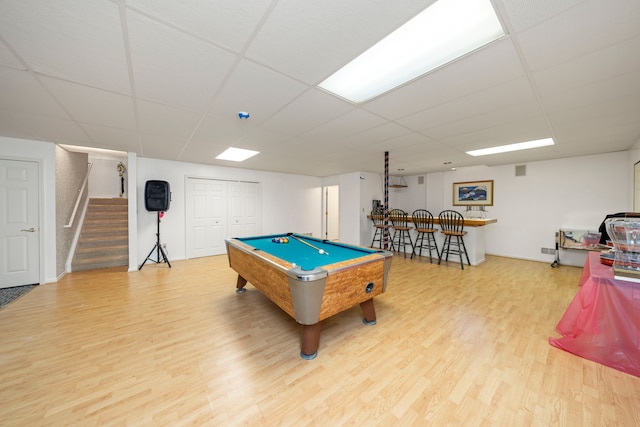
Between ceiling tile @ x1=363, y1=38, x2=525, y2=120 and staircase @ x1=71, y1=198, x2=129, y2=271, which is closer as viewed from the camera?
ceiling tile @ x1=363, y1=38, x2=525, y2=120

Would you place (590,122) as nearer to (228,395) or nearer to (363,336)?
A: (363,336)

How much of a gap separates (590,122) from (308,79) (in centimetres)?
350

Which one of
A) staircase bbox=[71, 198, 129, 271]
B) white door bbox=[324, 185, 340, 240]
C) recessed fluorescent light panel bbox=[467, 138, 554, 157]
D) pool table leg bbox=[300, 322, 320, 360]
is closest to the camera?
pool table leg bbox=[300, 322, 320, 360]

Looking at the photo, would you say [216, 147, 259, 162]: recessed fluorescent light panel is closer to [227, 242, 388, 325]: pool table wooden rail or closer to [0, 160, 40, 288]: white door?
[227, 242, 388, 325]: pool table wooden rail

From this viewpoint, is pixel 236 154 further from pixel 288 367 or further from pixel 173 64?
pixel 288 367

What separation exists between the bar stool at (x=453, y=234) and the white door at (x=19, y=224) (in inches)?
282

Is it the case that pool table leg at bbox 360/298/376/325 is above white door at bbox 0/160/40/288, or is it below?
below

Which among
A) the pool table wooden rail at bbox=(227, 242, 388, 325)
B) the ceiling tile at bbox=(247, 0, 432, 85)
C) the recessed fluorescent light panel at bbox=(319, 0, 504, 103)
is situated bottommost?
the pool table wooden rail at bbox=(227, 242, 388, 325)

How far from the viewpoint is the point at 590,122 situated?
2686mm

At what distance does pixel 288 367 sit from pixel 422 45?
8.32 ft

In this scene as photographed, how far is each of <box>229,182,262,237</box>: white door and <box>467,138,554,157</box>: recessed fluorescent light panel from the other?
5247 mm

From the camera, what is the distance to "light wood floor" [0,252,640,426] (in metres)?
1.35

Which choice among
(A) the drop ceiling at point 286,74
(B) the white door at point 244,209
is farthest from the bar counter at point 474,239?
(B) the white door at point 244,209

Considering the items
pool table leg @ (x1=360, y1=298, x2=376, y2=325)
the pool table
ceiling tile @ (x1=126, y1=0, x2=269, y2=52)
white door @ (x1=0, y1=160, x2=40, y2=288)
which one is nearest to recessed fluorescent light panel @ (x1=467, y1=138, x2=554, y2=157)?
the pool table
